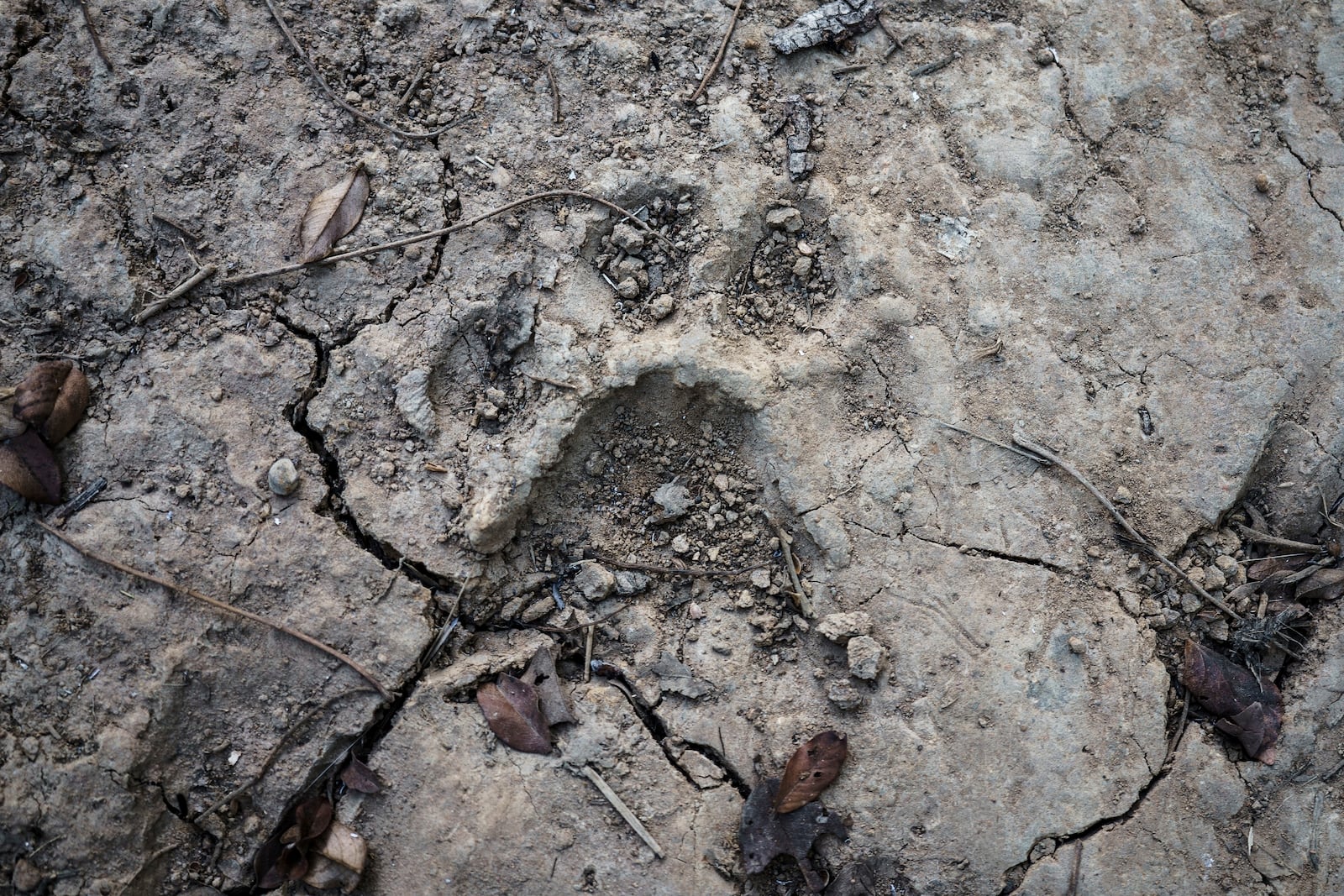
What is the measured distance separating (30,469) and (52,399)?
196 millimetres

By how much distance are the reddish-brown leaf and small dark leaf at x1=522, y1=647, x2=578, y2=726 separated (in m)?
0.58

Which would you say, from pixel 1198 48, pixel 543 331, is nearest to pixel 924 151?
pixel 1198 48

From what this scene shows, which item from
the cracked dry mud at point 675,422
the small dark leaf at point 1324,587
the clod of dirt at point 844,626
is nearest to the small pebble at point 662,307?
the cracked dry mud at point 675,422

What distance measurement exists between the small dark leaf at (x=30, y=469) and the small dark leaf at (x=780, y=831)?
204cm

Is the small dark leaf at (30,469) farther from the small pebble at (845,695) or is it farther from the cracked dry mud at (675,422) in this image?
the small pebble at (845,695)

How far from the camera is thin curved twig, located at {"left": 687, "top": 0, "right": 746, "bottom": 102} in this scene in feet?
8.43

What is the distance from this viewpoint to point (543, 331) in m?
2.36

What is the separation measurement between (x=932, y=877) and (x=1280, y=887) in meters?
0.92

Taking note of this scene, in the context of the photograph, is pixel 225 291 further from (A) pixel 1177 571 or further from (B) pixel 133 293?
(A) pixel 1177 571

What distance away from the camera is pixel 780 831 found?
7.02ft

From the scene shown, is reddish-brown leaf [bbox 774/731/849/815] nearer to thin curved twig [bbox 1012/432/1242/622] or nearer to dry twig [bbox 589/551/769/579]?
dry twig [bbox 589/551/769/579]

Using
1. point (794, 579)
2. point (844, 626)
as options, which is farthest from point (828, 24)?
point (844, 626)

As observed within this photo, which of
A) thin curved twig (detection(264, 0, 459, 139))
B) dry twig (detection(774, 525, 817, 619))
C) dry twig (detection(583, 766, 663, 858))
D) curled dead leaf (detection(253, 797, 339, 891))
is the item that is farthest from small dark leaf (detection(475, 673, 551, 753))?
thin curved twig (detection(264, 0, 459, 139))

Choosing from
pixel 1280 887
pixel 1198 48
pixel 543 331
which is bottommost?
pixel 1280 887
